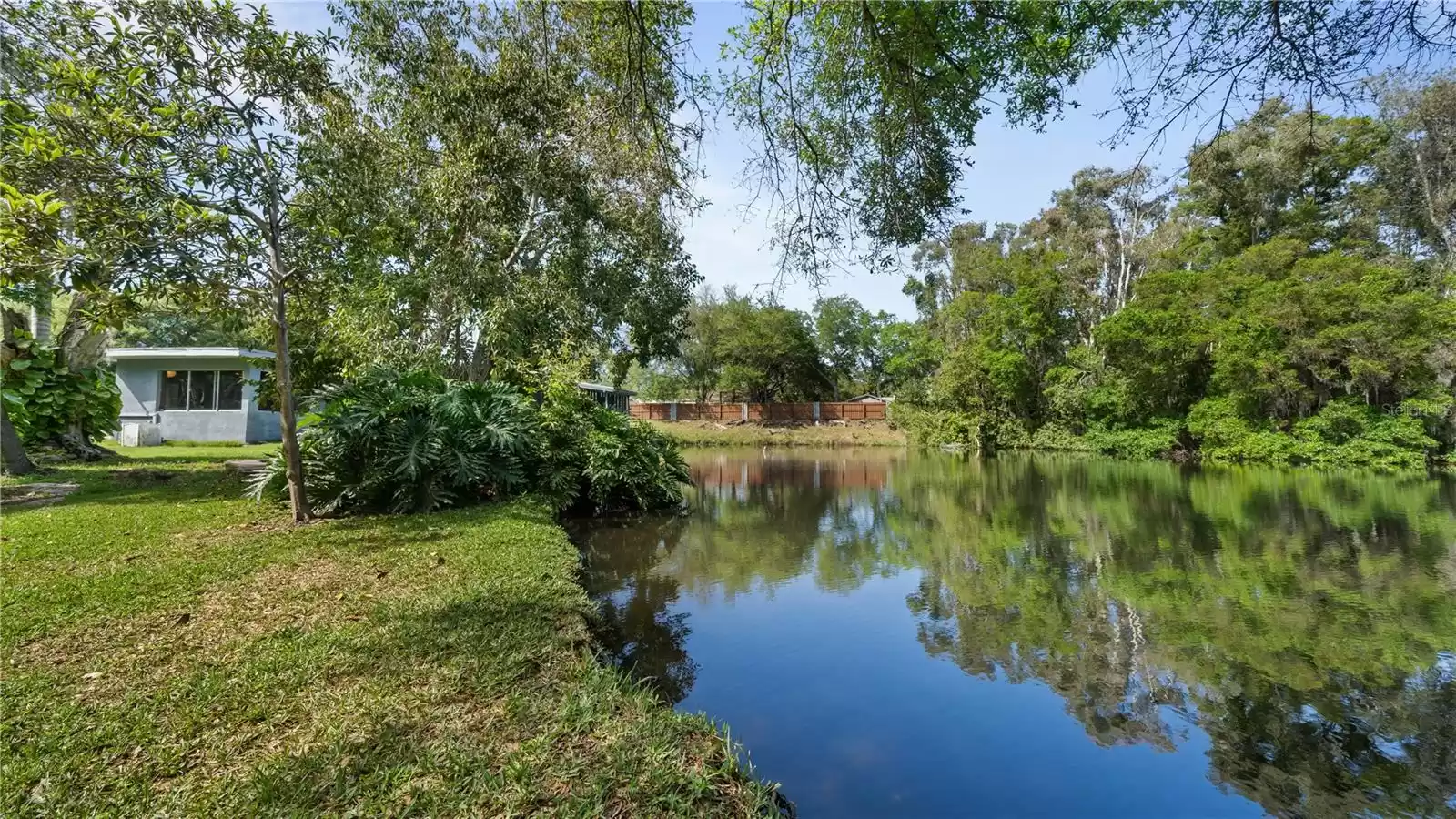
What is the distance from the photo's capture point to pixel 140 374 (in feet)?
52.0

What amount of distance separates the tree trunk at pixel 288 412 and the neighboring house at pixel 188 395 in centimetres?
1073

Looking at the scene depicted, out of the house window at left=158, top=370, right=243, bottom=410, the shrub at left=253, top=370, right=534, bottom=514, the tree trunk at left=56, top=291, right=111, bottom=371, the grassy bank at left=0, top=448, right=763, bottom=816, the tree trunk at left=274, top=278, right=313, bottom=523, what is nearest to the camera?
the grassy bank at left=0, top=448, right=763, bottom=816

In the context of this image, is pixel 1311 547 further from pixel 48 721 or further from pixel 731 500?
pixel 48 721

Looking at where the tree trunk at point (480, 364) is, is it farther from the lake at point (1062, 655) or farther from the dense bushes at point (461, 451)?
the lake at point (1062, 655)

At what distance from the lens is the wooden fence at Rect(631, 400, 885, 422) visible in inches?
1475

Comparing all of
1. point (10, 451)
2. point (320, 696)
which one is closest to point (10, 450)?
point (10, 451)

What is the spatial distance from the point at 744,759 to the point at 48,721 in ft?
9.36

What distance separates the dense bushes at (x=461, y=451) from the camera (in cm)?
752

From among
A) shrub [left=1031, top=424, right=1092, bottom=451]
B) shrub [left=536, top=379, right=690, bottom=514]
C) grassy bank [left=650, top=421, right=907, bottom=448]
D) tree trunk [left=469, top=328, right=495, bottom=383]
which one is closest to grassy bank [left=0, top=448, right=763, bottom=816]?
shrub [left=536, top=379, right=690, bottom=514]

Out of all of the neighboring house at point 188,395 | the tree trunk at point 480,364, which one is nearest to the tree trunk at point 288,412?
the tree trunk at point 480,364

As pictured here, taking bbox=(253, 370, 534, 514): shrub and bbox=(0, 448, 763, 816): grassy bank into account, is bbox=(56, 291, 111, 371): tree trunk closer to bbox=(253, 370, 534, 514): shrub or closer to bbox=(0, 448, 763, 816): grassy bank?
bbox=(253, 370, 534, 514): shrub

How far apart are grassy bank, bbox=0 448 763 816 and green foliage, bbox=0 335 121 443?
25.2 ft

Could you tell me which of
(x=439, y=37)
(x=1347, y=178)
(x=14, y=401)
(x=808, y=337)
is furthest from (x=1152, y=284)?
(x=14, y=401)

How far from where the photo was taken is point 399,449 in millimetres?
7645
